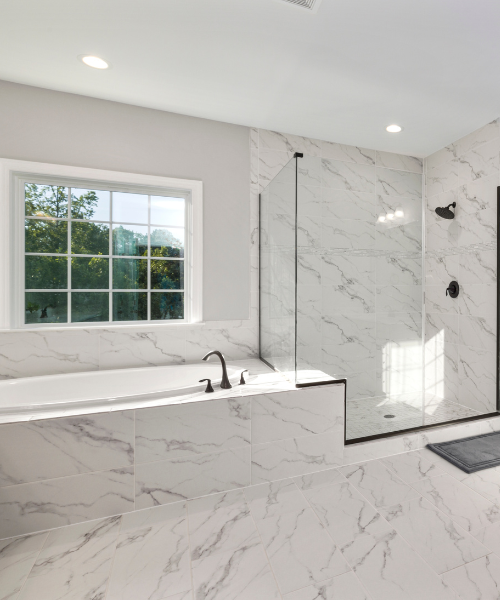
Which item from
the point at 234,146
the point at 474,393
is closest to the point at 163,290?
the point at 234,146

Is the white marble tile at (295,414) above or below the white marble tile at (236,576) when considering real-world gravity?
above

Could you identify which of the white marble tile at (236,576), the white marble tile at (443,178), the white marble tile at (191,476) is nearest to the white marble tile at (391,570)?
the white marble tile at (236,576)

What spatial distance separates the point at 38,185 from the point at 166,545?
8.08 ft

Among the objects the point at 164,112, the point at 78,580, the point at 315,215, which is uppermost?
the point at 164,112

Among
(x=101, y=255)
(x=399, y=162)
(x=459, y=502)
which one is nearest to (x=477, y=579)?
(x=459, y=502)

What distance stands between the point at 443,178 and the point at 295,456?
2.92m

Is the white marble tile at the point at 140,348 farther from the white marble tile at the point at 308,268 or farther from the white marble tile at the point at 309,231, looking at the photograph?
the white marble tile at the point at 309,231

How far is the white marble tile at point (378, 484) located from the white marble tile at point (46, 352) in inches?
75.3

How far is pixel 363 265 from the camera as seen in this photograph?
287 centimetres

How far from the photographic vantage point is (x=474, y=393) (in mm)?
2877

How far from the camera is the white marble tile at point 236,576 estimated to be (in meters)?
1.22

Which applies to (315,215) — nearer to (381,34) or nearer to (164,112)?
(381,34)

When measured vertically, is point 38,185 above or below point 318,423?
above

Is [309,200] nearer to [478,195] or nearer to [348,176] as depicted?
[348,176]
